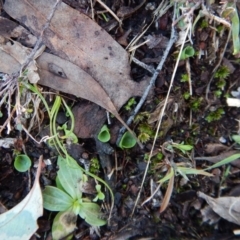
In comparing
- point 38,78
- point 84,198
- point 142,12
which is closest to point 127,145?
point 84,198

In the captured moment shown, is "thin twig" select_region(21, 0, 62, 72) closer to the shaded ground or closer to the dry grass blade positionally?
the shaded ground

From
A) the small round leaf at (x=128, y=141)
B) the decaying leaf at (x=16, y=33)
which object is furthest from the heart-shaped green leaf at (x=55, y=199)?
the decaying leaf at (x=16, y=33)

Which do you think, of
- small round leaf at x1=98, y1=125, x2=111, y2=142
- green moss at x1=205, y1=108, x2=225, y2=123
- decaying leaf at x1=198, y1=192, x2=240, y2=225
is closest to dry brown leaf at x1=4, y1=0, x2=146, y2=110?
small round leaf at x1=98, y1=125, x2=111, y2=142

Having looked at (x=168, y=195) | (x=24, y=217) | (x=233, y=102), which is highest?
(x=233, y=102)

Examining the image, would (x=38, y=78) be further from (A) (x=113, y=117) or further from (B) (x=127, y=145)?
(B) (x=127, y=145)

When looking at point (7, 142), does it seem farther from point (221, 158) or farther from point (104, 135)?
point (221, 158)

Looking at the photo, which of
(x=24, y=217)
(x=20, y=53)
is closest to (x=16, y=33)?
(x=20, y=53)
